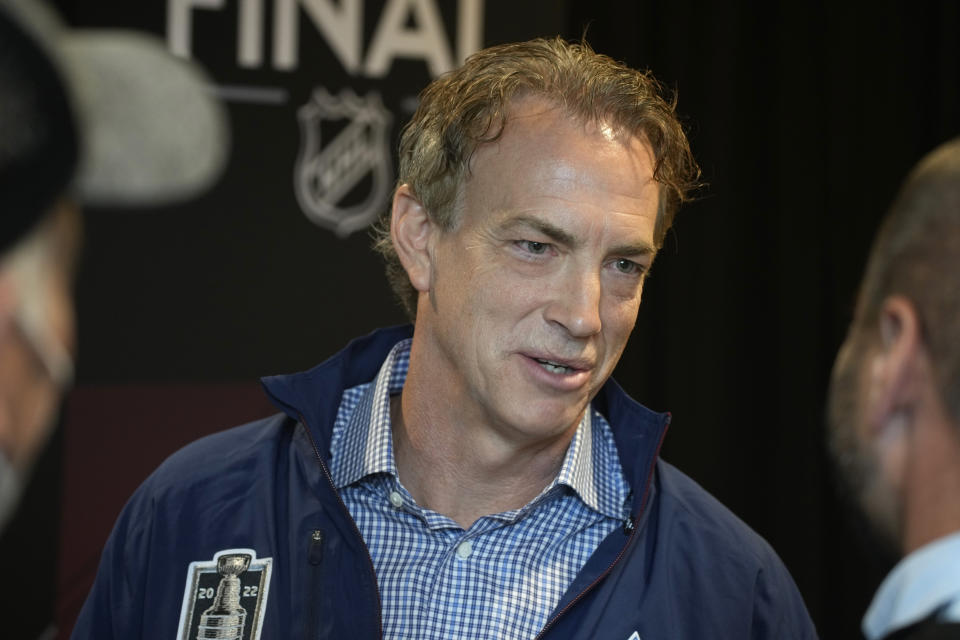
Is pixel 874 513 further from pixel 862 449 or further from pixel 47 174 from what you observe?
pixel 47 174

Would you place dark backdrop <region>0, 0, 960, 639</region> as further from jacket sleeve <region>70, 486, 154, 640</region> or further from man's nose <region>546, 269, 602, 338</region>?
man's nose <region>546, 269, 602, 338</region>

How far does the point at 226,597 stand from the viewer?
1.62 meters

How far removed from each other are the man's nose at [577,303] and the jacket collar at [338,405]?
23 cm

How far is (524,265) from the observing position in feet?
5.51

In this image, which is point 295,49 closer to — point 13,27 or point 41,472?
point 41,472

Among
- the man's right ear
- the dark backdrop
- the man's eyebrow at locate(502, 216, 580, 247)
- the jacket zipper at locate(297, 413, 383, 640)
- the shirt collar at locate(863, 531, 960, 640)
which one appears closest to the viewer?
the shirt collar at locate(863, 531, 960, 640)

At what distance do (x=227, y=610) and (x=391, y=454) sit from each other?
36cm

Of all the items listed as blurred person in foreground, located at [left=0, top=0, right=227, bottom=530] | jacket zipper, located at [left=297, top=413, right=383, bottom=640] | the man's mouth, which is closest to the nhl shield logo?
jacket zipper, located at [left=297, top=413, right=383, bottom=640]

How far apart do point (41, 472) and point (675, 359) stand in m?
1.80

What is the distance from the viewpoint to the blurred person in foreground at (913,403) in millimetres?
789

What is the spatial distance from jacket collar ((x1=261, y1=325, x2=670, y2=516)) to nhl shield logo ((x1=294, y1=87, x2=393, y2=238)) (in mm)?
760

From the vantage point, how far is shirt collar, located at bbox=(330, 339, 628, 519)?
1723mm

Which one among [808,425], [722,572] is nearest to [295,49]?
[722,572]

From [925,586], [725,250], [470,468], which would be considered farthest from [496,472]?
[725,250]
